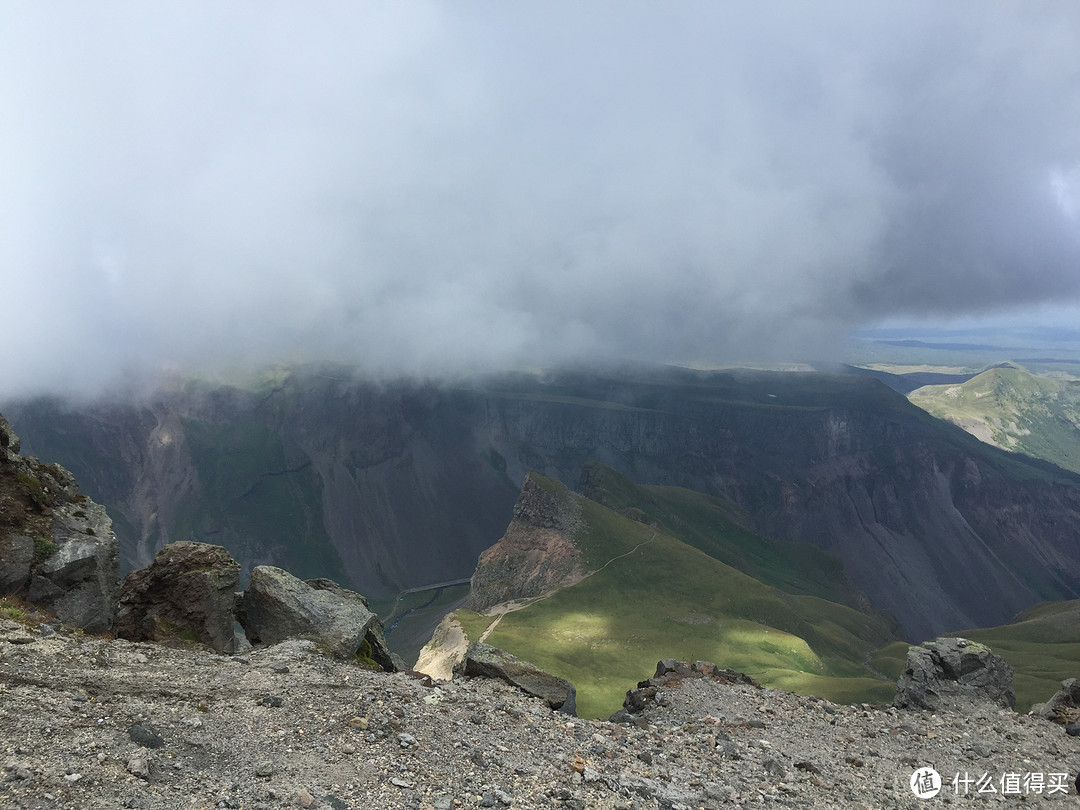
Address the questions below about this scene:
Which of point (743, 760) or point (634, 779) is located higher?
point (634, 779)

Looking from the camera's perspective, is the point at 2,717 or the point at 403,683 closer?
the point at 2,717

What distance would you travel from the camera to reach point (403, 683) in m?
24.7

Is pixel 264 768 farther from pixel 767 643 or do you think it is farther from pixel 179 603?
pixel 767 643

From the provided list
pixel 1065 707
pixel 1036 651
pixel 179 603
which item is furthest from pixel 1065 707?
pixel 1036 651

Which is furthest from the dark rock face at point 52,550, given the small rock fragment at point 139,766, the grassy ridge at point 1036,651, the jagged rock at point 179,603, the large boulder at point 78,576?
the grassy ridge at point 1036,651

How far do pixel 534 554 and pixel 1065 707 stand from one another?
154m

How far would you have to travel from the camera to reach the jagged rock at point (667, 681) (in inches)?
1406

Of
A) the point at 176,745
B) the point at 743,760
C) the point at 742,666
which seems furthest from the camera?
the point at 742,666

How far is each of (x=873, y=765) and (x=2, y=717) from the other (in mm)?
29239

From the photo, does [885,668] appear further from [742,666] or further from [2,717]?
[2,717]

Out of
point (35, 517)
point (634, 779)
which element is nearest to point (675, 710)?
point (634, 779)

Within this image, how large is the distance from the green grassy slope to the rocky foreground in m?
69.6

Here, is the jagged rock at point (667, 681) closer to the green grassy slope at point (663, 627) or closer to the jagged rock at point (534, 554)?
the green grassy slope at point (663, 627)

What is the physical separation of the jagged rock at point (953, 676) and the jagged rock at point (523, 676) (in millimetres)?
21124
